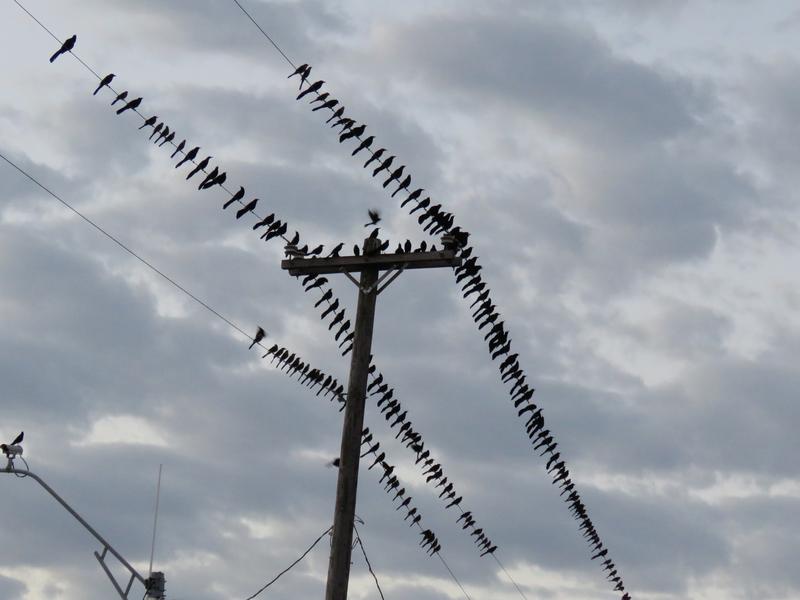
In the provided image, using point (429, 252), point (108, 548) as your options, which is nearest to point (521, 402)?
point (429, 252)

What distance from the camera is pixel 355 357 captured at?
21.8m

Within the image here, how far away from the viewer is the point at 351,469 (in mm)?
21297

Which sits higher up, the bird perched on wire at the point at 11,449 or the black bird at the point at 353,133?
the black bird at the point at 353,133

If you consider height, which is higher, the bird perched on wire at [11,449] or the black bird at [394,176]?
the black bird at [394,176]

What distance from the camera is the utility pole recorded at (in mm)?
21078

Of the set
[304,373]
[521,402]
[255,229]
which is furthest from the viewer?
[521,402]

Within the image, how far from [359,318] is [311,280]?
8.01 ft

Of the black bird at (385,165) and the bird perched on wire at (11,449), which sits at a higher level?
the black bird at (385,165)

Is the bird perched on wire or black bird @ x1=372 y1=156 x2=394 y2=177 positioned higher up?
black bird @ x1=372 y1=156 x2=394 y2=177

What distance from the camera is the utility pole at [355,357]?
830 inches

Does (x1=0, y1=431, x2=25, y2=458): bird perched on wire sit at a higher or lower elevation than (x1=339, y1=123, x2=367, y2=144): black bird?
lower

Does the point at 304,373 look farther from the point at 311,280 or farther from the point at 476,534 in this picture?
the point at 476,534

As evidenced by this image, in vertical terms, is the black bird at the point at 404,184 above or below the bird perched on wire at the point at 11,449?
above

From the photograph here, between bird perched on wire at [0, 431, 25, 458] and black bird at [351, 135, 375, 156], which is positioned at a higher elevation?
black bird at [351, 135, 375, 156]
